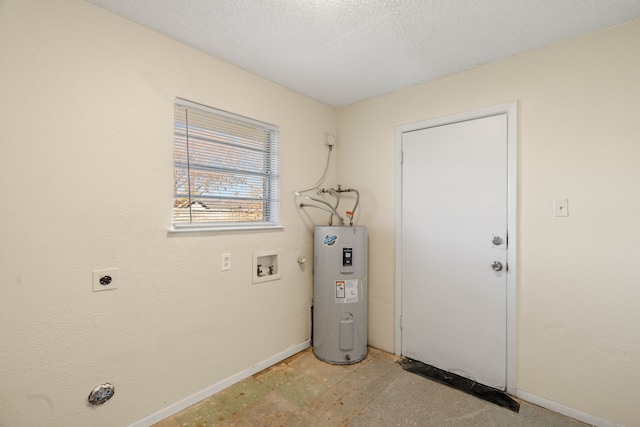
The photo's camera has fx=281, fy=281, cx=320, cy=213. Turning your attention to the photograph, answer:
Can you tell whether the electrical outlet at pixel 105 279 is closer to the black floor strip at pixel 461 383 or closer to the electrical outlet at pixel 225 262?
the electrical outlet at pixel 225 262

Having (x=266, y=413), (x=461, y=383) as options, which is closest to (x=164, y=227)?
(x=266, y=413)

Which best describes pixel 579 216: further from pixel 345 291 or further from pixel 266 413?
pixel 266 413

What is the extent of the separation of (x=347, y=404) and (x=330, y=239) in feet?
3.85

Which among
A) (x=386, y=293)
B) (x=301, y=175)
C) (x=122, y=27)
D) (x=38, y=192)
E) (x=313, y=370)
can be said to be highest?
(x=122, y=27)

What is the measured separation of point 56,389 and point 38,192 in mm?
973

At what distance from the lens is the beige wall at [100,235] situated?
51.2 inches

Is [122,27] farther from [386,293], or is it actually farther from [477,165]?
[386,293]

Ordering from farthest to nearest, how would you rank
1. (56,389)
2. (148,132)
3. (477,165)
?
(477,165) < (148,132) < (56,389)

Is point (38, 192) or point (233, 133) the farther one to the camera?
point (233, 133)

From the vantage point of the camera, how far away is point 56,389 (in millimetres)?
1390

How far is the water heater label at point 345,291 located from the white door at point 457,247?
47cm

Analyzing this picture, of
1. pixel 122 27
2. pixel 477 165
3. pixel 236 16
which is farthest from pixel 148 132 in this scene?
pixel 477 165

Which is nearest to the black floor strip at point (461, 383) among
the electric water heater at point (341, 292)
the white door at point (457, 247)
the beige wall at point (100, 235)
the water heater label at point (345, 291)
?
the white door at point (457, 247)

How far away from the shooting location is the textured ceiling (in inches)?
58.2
